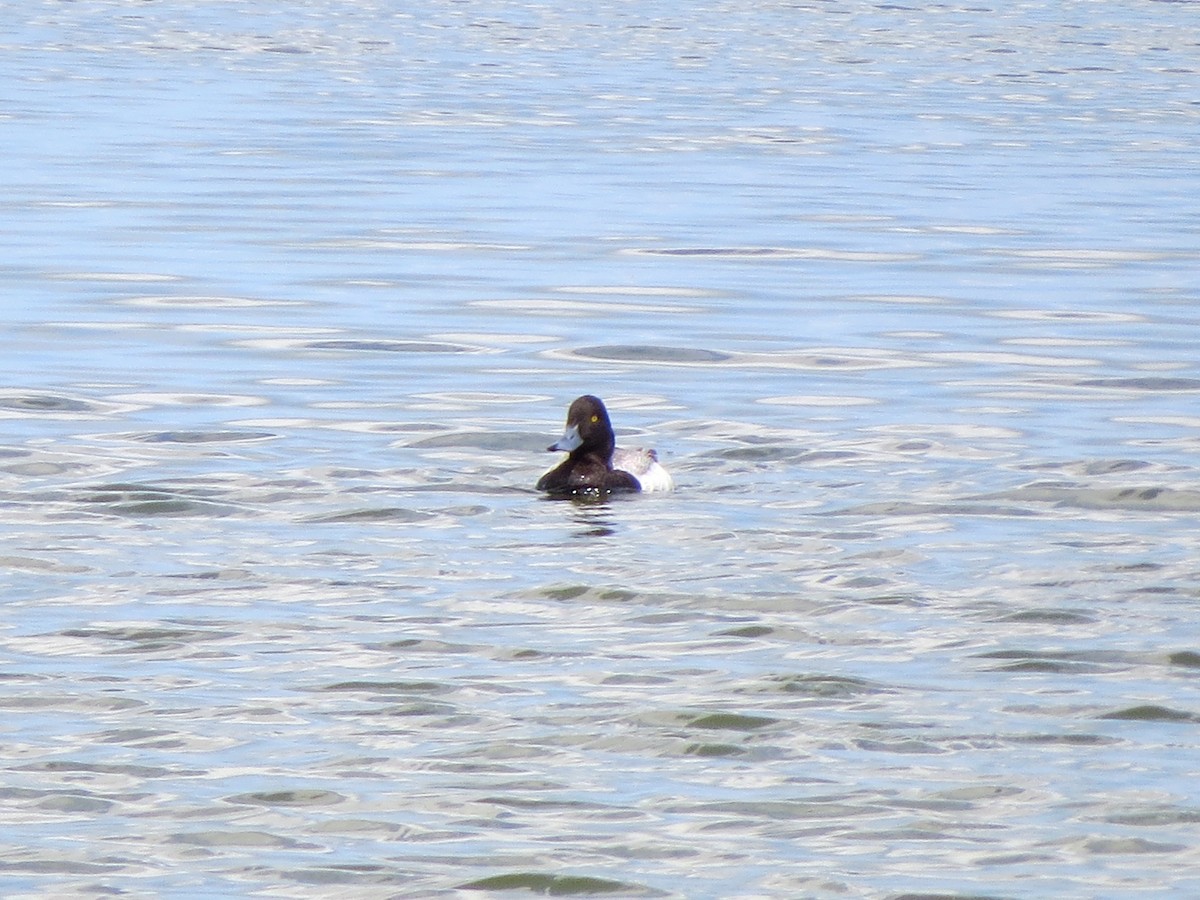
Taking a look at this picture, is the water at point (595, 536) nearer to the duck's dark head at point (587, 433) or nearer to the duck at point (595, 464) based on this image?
the duck at point (595, 464)

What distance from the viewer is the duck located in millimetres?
12742

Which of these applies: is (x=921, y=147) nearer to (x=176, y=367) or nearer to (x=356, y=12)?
(x=176, y=367)

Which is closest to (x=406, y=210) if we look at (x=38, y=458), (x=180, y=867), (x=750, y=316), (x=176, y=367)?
(x=750, y=316)

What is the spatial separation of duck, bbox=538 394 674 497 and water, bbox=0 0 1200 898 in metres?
0.16

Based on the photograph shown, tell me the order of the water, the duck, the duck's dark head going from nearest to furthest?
the water, the duck, the duck's dark head

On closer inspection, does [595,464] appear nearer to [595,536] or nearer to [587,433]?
[587,433]

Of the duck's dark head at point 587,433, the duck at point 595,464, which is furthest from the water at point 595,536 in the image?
the duck's dark head at point 587,433

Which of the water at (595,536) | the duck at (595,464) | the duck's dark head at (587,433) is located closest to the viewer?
the water at (595,536)

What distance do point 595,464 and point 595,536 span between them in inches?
44.0

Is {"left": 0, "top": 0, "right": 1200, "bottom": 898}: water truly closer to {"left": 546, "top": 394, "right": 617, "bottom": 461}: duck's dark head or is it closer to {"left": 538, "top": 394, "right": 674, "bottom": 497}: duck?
{"left": 538, "top": 394, "right": 674, "bottom": 497}: duck

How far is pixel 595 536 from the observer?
1188 centimetres

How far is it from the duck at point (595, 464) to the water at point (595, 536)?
157 mm

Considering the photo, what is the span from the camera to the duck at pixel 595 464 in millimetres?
12742

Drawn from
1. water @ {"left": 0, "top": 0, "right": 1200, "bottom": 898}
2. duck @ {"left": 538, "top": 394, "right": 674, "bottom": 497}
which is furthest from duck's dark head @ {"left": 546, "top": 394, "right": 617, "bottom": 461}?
water @ {"left": 0, "top": 0, "right": 1200, "bottom": 898}
